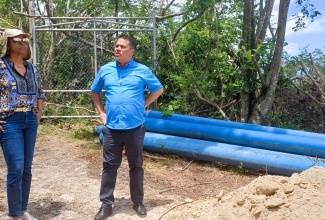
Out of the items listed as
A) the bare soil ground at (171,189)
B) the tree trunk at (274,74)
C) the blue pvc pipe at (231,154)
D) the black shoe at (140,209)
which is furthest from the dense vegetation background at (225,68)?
the black shoe at (140,209)

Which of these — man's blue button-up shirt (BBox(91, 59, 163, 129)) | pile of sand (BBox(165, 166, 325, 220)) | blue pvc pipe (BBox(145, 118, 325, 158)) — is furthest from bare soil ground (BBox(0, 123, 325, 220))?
man's blue button-up shirt (BBox(91, 59, 163, 129))

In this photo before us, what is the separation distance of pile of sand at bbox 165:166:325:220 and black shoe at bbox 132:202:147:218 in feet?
0.86

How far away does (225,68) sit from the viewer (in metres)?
8.09

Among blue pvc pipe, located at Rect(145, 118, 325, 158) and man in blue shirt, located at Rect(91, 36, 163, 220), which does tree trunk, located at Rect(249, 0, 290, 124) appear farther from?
man in blue shirt, located at Rect(91, 36, 163, 220)

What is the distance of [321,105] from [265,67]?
1443 mm

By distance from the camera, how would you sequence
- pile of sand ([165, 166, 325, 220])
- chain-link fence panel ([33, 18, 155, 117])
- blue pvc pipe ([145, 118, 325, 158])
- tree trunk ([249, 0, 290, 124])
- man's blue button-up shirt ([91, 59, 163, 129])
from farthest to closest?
chain-link fence panel ([33, 18, 155, 117]) → tree trunk ([249, 0, 290, 124]) → blue pvc pipe ([145, 118, 325, 158]) → man's blue button-up shirt ([91, 59, 163, 129]) → pile of sand ([165, 166, 325, 220])

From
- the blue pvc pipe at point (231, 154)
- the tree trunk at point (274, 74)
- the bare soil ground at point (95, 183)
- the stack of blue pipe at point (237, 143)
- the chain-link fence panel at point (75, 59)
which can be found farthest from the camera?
the chain-link fence panel at point (75, 59)

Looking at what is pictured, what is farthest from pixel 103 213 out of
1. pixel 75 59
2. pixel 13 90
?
pixel 75 59

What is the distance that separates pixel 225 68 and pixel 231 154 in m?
2.84

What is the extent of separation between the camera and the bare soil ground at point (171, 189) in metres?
3.53

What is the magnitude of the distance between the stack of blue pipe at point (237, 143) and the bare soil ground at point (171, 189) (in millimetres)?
204

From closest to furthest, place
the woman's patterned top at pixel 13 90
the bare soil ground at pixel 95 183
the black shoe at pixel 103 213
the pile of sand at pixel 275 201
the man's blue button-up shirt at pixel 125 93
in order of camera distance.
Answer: the pile of sand at pixel 275 201 < the woman's patterned top at pixel 13 90 < the man's blue button-up shirt at pixel 125 93 < the black shoe at pixel 103 213 < the bare soil ground at pixel 95 183

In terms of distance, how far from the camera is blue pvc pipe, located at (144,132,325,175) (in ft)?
17.2

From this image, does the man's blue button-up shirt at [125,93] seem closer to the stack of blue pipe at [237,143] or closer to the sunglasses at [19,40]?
the sunglasses at [19,40]
